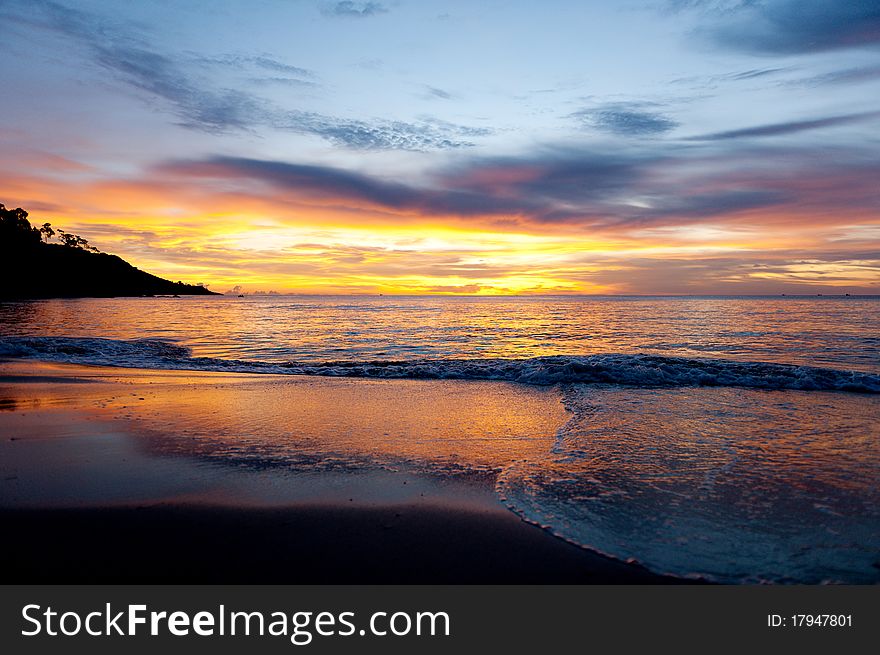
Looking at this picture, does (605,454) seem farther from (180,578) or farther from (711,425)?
(180,578)

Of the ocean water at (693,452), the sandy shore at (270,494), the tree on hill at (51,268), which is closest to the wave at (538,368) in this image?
the ocean water at (693,452)

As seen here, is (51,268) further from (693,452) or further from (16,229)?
(693,452)

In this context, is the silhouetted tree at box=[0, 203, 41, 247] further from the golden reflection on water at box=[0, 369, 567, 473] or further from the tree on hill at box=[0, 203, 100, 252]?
the golden reflection on water at box=[0, 369, 567, 473]

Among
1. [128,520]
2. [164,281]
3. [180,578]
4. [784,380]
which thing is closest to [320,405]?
[128,520]

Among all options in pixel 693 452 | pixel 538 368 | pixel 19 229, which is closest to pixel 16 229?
pixel 19 229

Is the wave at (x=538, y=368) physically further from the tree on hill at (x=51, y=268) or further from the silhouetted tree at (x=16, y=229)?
the silhouetted tree at (x=16, y=229)

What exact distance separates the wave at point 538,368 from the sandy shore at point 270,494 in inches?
199

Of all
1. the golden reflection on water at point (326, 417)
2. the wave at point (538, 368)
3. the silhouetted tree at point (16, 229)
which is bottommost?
the golden reflection on water at point (326, 417)

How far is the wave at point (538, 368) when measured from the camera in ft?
47.5

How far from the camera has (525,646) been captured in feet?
11.5

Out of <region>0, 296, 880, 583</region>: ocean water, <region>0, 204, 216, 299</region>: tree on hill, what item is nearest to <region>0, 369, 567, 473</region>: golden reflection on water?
<region>0, 296, 880, 583</region>: ocean water

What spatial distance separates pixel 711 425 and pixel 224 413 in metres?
9.32

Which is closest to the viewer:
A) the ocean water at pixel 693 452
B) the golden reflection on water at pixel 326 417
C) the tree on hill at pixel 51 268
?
the ocean water at pixel 693 452

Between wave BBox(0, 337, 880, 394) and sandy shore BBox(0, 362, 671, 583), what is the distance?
16.6 feet
